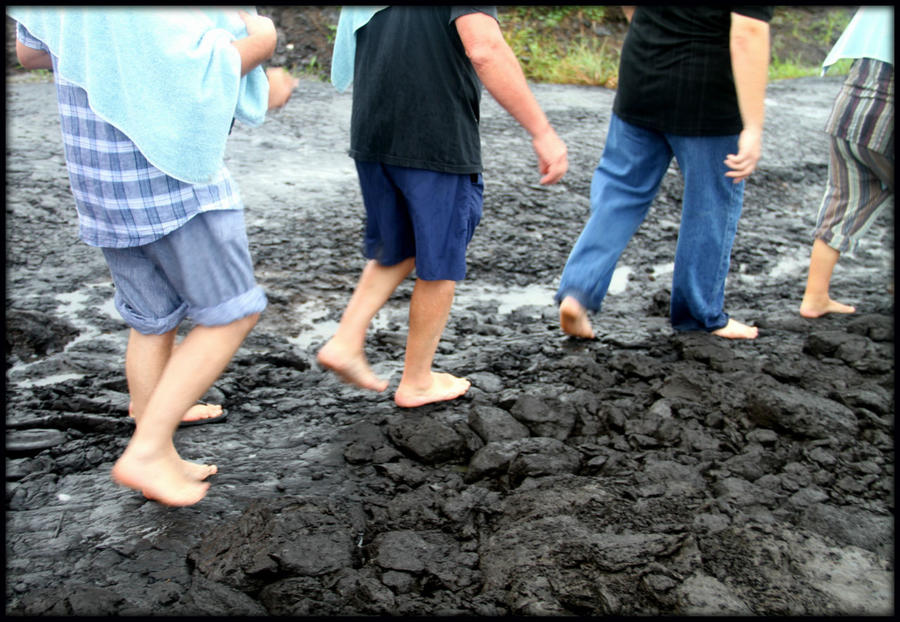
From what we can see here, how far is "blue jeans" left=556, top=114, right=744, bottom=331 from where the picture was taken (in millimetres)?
3074

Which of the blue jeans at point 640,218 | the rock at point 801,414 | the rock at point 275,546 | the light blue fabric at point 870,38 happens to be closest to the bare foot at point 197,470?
the rock at point 275,546

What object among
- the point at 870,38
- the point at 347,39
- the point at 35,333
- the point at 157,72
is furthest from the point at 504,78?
the point at 35,333

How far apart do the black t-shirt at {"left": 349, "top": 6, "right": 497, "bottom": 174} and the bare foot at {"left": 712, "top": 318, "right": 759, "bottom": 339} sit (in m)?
1.50

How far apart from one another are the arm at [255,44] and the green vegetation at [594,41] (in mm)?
7562

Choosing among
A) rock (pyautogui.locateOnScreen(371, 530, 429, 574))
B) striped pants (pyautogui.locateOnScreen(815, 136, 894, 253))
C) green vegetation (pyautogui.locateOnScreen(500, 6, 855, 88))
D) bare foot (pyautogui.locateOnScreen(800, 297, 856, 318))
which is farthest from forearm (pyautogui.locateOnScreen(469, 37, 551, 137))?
green vegetation (pyautogui.locateOnScreen(500, 6, 855, 88))

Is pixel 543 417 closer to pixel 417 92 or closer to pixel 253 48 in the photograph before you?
pixel 417 92

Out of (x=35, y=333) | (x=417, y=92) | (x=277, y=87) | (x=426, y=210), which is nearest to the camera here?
(x=277, y=87)

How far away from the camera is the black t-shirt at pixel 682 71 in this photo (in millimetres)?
2787

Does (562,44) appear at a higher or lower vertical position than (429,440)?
higher

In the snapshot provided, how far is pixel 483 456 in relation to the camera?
7.91ft

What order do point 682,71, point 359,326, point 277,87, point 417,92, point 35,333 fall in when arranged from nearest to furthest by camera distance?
point 277,87 → point 417,92 → point 359,326 → point 682,71 → point 35,333

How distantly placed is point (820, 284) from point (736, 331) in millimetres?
529

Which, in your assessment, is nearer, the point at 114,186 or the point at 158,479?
the point at 114,186

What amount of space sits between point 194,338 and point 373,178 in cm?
77
